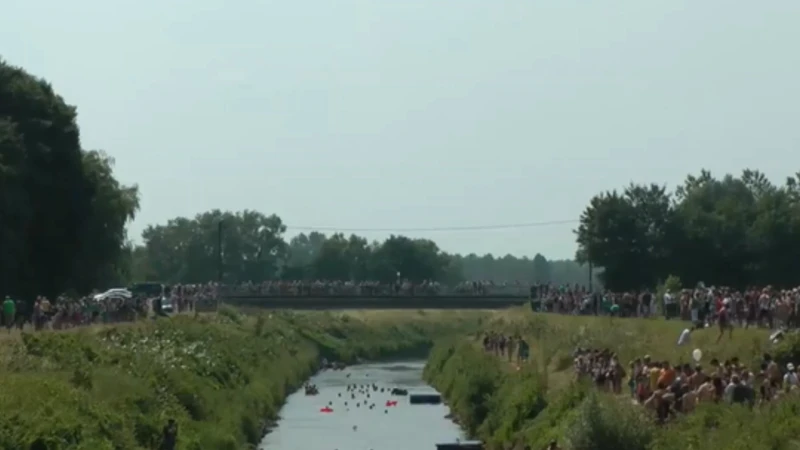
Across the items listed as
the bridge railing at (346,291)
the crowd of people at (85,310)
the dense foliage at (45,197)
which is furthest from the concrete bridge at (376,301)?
the crowd of people at (85,310)

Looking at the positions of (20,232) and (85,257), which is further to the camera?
(85,257)

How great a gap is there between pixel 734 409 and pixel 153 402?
74.5ft

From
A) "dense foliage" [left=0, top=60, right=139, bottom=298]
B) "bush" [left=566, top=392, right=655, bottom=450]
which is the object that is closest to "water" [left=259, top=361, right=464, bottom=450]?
"dense foliage" [left=0, top=60, right=139, bottom=298]

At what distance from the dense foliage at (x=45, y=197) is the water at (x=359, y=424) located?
630 inches

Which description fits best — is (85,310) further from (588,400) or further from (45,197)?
(588,400)

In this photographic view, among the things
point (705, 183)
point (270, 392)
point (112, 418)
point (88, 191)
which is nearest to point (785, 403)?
point (112, 418)

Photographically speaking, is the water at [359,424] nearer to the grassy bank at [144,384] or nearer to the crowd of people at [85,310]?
the grassy bank at [144,384]

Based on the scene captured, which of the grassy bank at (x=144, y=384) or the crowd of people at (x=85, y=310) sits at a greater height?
the crowd of people at (x=85, y=310)

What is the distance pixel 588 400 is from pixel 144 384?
57.3ft

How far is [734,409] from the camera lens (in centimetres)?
4244

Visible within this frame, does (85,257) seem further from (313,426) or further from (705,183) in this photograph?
(705,183)

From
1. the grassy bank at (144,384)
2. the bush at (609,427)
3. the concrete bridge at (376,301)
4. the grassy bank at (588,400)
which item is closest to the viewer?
the grassy bank at (588,400)

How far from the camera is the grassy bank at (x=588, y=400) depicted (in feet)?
138

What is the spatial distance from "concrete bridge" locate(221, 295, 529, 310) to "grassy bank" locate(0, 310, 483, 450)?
15626 millimetres
